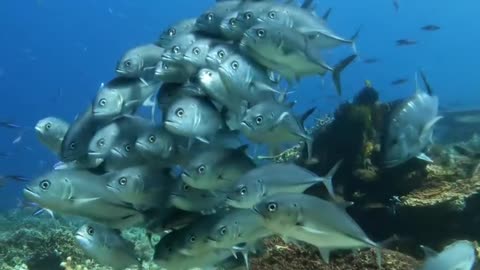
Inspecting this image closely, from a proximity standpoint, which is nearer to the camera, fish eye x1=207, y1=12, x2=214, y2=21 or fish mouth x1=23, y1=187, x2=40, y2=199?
fish mouth x1=23, y1=187, x2=40, y2=199

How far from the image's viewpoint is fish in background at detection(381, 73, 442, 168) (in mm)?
5285

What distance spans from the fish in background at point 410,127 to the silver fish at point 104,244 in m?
2.73

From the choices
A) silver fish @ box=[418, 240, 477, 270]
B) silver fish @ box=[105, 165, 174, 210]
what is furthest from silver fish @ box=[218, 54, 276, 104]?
silver fish @ box=[418, 240, 477, 270]

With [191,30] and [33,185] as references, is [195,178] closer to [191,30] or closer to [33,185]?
[33,185]

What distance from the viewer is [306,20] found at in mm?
5246

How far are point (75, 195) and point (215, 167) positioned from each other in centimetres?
118

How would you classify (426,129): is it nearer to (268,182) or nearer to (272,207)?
(268,182)

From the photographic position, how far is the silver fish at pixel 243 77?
185 inches

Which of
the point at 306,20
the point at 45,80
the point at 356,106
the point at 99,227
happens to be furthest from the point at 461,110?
the point at 45,80

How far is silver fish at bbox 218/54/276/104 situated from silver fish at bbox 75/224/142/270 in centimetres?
173

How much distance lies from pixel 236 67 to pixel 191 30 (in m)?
0.97

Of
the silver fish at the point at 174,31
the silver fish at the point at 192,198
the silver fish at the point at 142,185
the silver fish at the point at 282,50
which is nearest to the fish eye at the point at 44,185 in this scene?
the silver fish at the point at 142,185

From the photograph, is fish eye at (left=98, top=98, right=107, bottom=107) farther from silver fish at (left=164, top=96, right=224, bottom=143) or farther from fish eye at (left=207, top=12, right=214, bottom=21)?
fish eye at (left=207, top=12, right=214, bottom=21)

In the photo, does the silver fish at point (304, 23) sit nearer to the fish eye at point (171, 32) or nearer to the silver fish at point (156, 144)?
the fish eye at point (171, 32)
